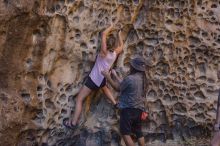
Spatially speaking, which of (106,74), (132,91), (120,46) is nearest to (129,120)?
(132,91)

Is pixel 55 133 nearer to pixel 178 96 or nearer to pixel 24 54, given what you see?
pixel 24 54

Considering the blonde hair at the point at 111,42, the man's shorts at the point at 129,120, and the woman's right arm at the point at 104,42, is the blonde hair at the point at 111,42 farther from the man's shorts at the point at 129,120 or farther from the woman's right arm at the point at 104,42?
the man's shorts at the point at 129,120

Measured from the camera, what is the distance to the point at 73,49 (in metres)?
7.68

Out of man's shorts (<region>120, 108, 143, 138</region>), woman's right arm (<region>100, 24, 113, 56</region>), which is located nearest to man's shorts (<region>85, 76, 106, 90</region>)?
woman's right arm (<region>100, 24, 113, 56</region>)

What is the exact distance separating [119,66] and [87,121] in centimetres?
85

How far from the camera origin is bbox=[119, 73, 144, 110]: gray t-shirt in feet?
23.3

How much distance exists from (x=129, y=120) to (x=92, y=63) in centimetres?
100

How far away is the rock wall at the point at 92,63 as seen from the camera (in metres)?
7.30

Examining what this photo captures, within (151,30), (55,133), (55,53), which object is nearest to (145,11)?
(151,30)

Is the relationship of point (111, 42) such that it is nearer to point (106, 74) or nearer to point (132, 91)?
point (106, 74)

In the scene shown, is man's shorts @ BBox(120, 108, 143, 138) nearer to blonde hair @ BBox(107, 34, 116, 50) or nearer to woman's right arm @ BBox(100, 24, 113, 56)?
woman's right arm @ BBox(100, 24, 113, 56)

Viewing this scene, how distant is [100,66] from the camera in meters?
7.70

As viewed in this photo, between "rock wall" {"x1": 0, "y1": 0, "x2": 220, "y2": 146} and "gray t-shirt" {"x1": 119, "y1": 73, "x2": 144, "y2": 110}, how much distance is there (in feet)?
2.71

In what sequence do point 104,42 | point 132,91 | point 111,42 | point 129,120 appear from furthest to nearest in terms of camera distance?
point 111,42, point 104,42, point 129,120, point 132,91
